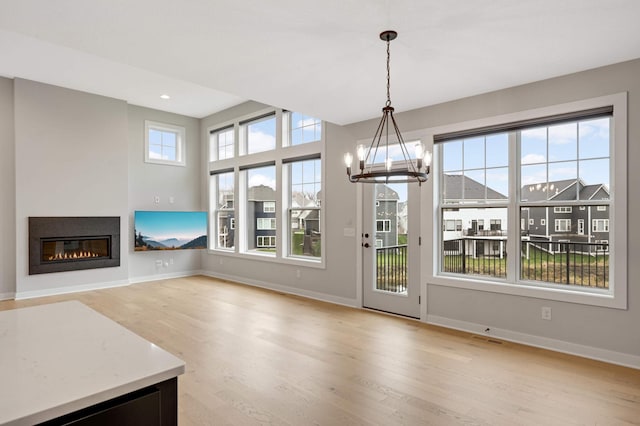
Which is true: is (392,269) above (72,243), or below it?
below

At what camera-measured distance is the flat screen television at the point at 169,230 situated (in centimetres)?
680

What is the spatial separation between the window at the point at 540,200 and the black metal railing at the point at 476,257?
0.04 ft

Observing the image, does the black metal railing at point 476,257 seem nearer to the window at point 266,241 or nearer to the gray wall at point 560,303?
the gray wall at point 560,303

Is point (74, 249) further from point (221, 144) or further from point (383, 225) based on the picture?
point (383, 225)

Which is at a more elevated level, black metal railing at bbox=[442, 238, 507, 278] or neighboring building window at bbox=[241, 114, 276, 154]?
neighboring building window at bbox=[241, 114, 276, 154]

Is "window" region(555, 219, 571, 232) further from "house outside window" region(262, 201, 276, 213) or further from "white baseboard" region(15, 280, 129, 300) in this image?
"white baseboard" region(15, 280, 129, 300)

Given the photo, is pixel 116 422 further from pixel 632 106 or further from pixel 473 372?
pixel 632 106

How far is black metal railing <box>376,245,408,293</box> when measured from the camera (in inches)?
186

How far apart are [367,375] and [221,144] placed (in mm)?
5939

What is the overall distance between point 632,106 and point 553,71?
0.70m

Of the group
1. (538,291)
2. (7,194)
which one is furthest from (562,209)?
(7,194)

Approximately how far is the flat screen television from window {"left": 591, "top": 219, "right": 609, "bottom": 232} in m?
6.33

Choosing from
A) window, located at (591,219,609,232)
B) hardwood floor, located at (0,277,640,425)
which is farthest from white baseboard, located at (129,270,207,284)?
window, located at (591,219,609,232)

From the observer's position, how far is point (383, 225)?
4934mm
